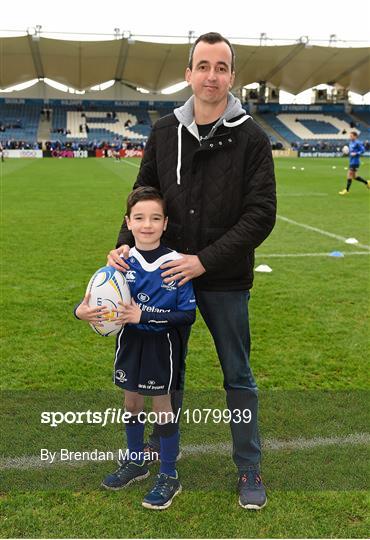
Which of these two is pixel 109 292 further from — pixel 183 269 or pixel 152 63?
pixel 152 63

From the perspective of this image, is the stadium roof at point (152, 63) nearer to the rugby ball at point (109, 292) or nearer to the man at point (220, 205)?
the man at point (220, 205)

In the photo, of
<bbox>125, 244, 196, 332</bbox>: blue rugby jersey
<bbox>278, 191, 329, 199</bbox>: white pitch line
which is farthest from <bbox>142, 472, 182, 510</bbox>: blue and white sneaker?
<bbox>278, 191, 329, 199</bbox>: white pitch line

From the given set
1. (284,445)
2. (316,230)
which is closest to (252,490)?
(284,445)

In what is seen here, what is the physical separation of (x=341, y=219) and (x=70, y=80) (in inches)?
2224

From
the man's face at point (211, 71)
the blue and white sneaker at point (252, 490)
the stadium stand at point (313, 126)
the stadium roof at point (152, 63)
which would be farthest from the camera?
the stadium stand at point (313, 126)

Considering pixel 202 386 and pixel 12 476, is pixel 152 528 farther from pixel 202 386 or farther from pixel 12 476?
pixel 202 386

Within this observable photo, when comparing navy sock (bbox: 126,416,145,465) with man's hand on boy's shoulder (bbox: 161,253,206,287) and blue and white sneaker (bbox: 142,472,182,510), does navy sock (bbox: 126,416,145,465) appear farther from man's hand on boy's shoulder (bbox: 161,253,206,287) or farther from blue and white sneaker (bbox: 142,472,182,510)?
man's hand on boy's shoulder (bbox: 161,253,206,287)

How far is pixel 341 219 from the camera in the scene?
1238 cm

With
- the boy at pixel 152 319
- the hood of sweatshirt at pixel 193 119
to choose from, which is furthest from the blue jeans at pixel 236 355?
the hood of sweatshirt at pixel 193 119

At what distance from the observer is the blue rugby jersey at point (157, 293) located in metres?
2.78

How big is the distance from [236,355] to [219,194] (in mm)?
865

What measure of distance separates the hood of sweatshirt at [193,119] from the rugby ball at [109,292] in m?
0.59

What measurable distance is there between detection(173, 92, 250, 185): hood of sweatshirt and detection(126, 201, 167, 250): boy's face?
0.67ft

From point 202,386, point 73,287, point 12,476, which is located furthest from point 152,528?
point 73,287
